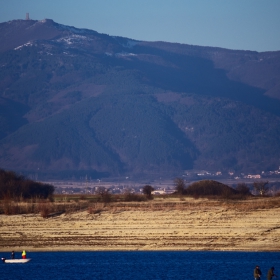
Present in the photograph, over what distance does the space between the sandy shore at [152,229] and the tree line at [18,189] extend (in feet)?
31.2

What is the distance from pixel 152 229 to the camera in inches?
1875

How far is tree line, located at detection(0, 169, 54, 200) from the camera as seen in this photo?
6227 centimetres

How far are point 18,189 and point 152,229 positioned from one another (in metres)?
19.1

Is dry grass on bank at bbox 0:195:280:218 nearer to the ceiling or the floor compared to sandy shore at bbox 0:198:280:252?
nearer to the ceiling

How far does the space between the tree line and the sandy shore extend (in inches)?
375
